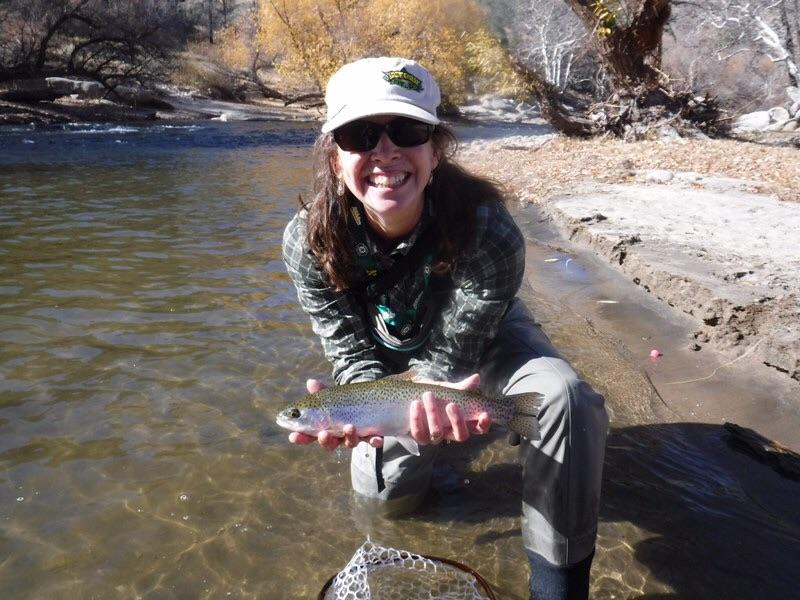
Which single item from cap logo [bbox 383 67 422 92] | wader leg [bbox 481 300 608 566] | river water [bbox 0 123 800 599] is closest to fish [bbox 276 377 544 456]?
wader leg [bbox 481 300 608 566]

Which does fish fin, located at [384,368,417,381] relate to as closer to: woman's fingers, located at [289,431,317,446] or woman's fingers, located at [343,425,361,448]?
woman's fingers, located at [343,425,361,448]

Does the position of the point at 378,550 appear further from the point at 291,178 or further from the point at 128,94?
the point at 128,94

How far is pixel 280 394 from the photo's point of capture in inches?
198

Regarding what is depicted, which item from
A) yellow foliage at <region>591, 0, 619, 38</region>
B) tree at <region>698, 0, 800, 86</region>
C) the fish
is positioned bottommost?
the fish

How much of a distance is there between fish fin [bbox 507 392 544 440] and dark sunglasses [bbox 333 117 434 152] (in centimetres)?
125

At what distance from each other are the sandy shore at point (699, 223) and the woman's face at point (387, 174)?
131 cm

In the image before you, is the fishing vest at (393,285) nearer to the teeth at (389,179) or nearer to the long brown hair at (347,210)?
the long brown hair at (347,210)

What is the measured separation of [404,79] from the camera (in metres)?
2.84

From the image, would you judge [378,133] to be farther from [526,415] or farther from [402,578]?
[402,578]

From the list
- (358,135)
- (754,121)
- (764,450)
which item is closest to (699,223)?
(764,450)

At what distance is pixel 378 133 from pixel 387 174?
19cm

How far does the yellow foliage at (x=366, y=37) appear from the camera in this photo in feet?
126

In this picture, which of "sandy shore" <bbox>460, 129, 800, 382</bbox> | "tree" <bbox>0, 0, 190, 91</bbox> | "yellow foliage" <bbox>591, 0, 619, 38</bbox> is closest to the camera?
"sandy shore" <bbox>460, 129, 800, 382</bbox>

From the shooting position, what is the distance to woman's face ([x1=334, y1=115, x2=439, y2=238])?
2.93m
